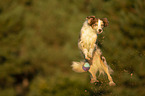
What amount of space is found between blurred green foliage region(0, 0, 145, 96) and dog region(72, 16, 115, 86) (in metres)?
0.05

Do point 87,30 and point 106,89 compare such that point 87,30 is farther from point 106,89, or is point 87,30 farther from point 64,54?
point 64,54

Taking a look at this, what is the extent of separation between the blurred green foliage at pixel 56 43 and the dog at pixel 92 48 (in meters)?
0.05

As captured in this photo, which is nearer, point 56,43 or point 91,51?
point 91,51

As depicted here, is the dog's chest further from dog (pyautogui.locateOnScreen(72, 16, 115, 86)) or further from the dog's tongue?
the dog's tongue

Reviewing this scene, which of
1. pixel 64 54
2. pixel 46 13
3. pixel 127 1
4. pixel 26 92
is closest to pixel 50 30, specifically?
pixel 46 13

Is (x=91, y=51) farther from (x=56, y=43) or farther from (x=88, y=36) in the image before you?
(x=56, y=43)

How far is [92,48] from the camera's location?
5.33ft

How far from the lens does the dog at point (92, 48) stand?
1622mm

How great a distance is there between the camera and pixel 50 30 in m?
37.8

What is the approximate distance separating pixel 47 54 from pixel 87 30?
1344 inches

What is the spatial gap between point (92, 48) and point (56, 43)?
37.3 m

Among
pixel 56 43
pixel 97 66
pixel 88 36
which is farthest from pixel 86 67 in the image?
pixel 56 43

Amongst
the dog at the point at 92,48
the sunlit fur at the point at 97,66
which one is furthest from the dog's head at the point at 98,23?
the sunlit fur at the point at 97,66

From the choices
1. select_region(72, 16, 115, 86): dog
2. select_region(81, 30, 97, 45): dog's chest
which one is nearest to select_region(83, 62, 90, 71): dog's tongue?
select_region(72, 16, 115, 86): dog
